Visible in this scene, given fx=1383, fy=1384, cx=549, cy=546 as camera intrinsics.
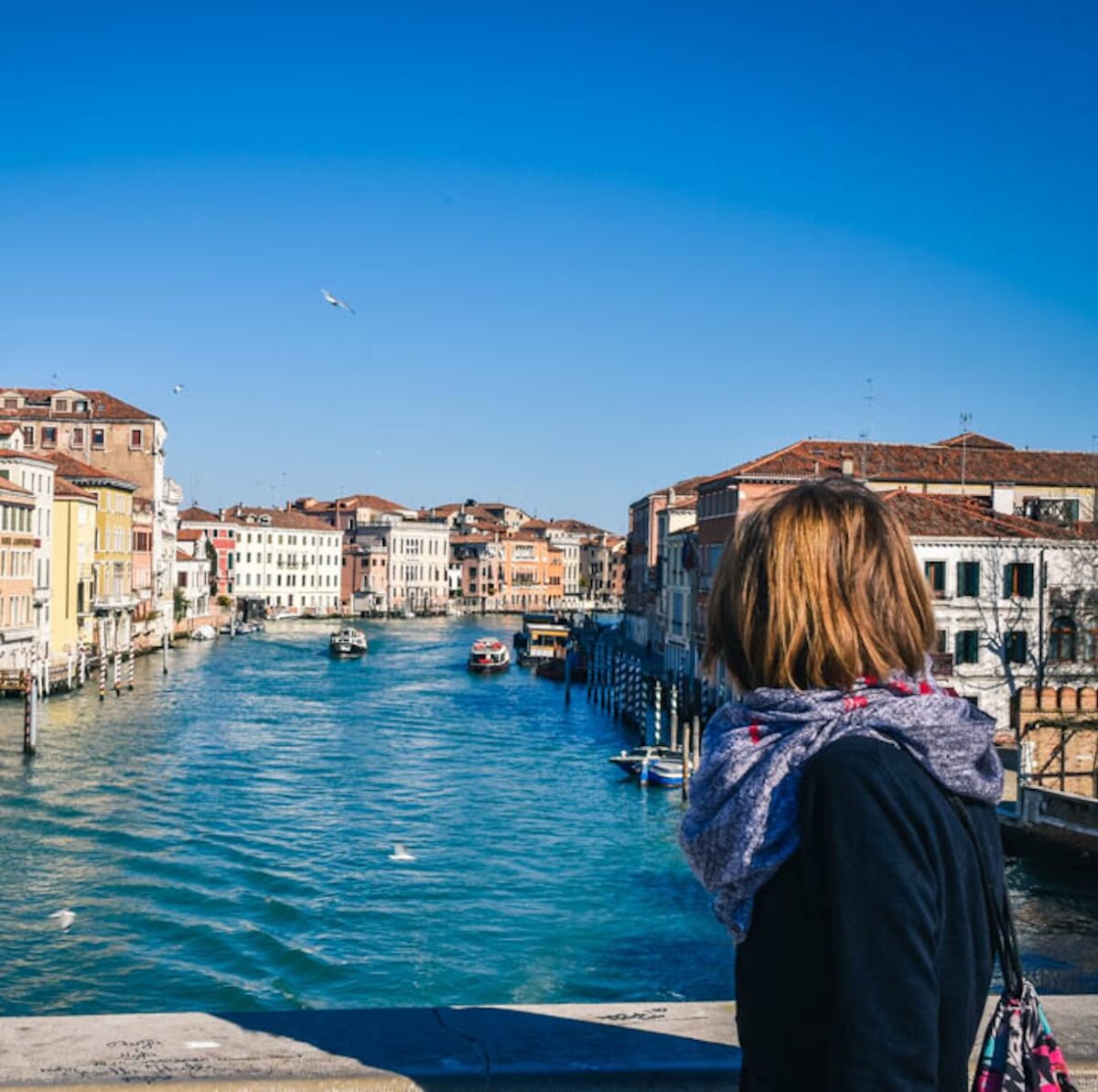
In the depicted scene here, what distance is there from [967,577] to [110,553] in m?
26.0

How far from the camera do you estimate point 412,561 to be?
271 ft

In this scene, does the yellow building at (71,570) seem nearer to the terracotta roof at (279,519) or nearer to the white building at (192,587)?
the white building at (192,587)

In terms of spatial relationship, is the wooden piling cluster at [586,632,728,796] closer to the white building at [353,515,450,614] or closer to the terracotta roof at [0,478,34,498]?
the terracotta roof at [0,478,34,498]

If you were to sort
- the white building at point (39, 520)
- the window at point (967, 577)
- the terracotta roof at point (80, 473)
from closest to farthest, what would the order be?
1. the window at point (967, 577)
2. the white building at point (39, 520)
3. the terracotta roof at point (80, 473)

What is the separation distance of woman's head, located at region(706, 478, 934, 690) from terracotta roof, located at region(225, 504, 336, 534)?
74.3m

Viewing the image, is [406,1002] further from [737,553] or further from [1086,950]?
[737,553]

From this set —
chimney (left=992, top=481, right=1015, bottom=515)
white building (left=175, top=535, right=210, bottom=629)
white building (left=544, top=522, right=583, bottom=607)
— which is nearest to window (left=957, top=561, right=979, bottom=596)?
chimney (left=992, top=481, right=1015, bottom=515)

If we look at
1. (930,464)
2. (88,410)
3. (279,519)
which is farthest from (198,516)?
(930,464)

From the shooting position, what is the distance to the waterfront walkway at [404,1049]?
1.77 meters

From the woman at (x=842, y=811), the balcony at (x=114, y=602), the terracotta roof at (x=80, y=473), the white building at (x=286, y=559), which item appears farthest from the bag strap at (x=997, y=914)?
the white building at (x=286, y=559)

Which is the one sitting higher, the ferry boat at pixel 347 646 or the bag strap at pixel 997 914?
the bag strap at pixel 997 914

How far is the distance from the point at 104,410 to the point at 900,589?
47.3m

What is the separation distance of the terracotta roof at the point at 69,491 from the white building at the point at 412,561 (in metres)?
44.2

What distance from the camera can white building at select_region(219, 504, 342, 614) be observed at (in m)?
73.7
